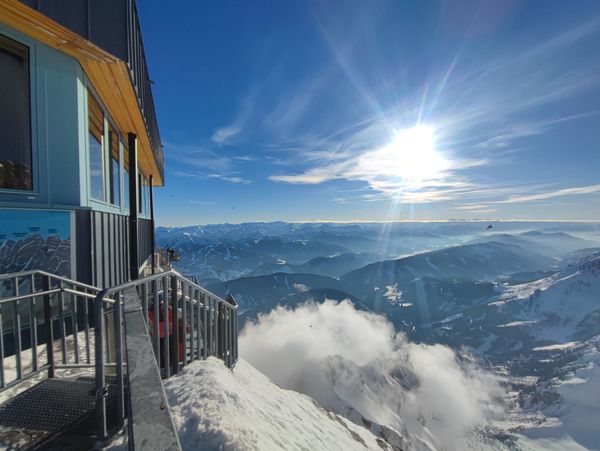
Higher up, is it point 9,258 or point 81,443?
point 9,258

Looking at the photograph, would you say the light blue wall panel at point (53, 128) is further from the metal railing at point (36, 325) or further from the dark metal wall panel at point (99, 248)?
the metal railing at point (36, 325)

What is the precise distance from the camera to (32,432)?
296cm

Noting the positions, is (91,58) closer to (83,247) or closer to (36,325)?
(83,247)

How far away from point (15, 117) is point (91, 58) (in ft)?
5.48

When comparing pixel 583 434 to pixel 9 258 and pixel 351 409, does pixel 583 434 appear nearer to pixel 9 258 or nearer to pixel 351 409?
pixel 351 409

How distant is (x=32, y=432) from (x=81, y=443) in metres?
0.69

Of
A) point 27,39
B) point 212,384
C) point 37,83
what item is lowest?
point 212,384

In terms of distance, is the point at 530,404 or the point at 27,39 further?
the point at 530,404

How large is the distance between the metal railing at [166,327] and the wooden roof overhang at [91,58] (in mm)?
4254

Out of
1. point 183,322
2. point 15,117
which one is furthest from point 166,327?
point 15,117

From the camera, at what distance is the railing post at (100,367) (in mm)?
2459

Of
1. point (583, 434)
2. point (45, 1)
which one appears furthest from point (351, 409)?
point (45, 1)

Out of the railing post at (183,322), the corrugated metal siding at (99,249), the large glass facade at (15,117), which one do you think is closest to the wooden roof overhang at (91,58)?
the large glass facade at (15,117)

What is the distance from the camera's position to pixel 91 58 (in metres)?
5.36
